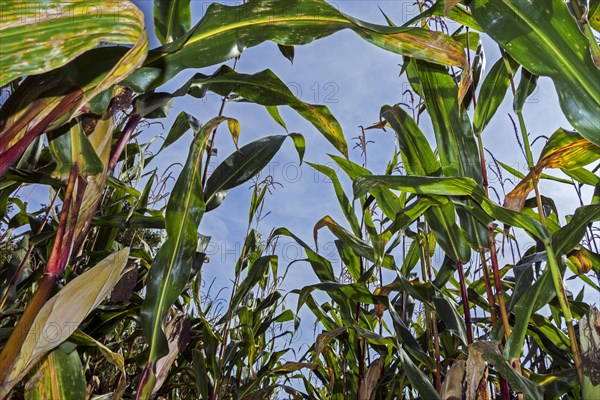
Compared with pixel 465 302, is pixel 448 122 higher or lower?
higher

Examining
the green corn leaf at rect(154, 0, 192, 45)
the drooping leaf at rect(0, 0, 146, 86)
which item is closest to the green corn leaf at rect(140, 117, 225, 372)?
the green corn leaf at rect(154, 0, 192, 45)

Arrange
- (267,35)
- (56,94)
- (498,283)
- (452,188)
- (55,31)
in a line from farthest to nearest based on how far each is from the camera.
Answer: (498,283)
(452,188)
(267,35)
(56,94)
(55,31)

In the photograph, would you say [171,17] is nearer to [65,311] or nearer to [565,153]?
[65,311]

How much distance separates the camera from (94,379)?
1.47m

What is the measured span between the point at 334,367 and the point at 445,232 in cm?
75

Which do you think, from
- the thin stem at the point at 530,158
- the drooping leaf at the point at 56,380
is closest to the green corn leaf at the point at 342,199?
the thin stem at the point at 530,158

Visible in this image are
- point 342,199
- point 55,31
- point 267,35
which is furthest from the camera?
point 342,199

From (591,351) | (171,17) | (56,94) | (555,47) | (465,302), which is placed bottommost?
(591,351)

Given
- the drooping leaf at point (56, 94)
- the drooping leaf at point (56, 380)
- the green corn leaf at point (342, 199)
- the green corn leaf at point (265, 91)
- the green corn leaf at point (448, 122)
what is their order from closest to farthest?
the drooping leaf at point (56, 94), the drooping leaf at point (56, 380), the green corn leaf at point (265, 91), the green corn leaf at point (448, 122), the green corn leaf at point (342, 199)

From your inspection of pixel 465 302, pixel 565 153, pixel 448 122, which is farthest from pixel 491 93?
pixel 465 302

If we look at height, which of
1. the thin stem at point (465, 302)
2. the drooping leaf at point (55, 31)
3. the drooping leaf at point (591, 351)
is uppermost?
the drooping leaf at point (55, 31)

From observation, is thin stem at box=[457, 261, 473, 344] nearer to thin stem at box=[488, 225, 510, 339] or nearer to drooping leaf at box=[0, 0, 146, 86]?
thin stem at box=[488, 225, 510, 339]

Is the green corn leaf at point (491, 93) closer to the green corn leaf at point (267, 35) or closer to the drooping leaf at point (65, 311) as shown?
the green corn leaf at point (267, 35)

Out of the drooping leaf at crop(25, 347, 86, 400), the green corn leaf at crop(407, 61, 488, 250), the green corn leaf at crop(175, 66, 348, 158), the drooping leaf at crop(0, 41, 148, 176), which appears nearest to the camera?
the drooping leaf at crop(0, 41, 148, 176)
